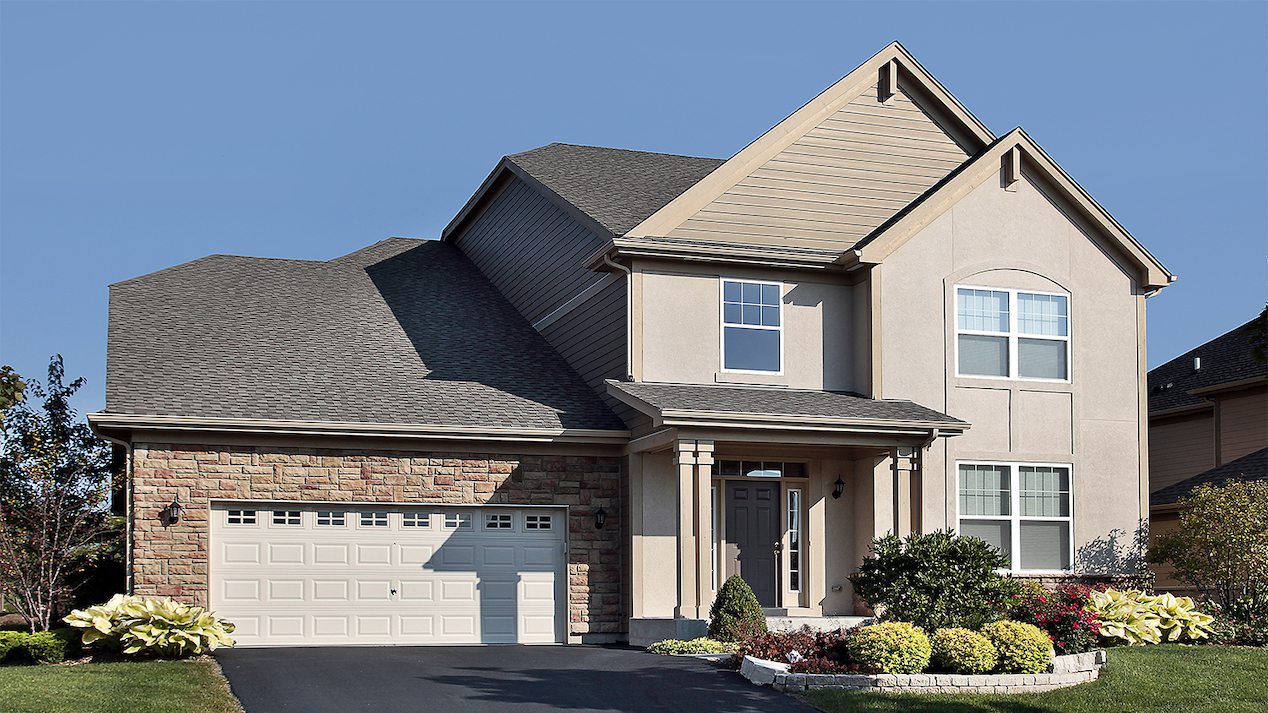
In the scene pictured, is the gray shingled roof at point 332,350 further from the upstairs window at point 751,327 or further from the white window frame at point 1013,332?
the white window frame at point 1013,332

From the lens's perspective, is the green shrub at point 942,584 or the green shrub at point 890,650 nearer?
the green shrub at point 890,650

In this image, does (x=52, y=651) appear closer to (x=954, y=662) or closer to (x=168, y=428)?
(x=168, y=428)

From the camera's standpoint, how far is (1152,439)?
29.8 meters

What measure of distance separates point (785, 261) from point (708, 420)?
351 centimetres

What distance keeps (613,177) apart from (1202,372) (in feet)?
47.4

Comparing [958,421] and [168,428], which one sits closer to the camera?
[168,428]

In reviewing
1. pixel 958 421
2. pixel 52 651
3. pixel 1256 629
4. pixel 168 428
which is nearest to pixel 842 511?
A: pixel 958 421

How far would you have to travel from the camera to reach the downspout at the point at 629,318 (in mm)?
18391

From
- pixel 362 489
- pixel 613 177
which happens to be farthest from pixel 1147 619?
pixel 613 177

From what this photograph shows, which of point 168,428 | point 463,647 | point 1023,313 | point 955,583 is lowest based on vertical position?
point 463,647

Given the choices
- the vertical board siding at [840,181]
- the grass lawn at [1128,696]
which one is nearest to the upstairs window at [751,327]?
the vertical board siding at [840,181]

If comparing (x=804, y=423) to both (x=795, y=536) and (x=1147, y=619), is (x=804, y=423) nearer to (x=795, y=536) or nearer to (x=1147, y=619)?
(x=795, y=536)

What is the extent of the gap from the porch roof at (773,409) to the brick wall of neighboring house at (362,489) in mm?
1790

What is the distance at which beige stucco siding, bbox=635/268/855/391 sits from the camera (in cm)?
1859
